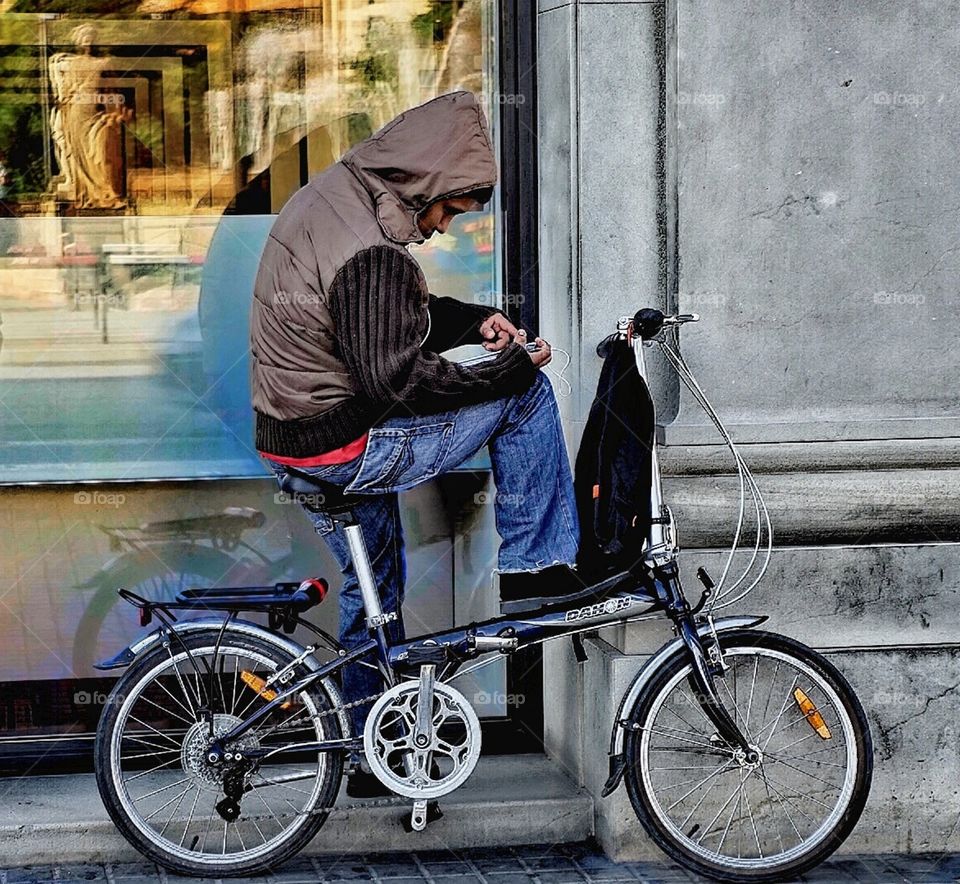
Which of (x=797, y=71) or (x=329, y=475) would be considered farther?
(x=797, y=71)

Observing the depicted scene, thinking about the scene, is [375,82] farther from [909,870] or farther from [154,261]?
[909,870]

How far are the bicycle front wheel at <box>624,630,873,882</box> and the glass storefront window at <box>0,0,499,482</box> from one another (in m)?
1.64

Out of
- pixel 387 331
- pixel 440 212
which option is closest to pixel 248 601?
pixel 387 331

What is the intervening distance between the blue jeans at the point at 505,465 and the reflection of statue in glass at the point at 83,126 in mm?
1437

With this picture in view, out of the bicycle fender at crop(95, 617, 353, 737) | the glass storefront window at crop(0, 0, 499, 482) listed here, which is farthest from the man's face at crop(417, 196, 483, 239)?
the bicycle fender at crop(95, 617, 353, 737)

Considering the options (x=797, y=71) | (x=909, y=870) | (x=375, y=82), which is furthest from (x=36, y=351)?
(x=909, y=870)

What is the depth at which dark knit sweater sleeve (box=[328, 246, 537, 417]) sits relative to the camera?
4617 millimetres

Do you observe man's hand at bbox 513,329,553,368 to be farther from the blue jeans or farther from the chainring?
the chainring

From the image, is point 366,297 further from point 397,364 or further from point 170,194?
point 170,194

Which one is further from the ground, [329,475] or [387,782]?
[329,475]

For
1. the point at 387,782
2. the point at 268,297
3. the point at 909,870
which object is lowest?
the point at 909,870

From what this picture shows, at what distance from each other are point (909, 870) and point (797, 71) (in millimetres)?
2511

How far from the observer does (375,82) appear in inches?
231

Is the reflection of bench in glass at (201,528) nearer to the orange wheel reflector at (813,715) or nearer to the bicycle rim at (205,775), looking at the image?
the bicycle rim at (205,775)
